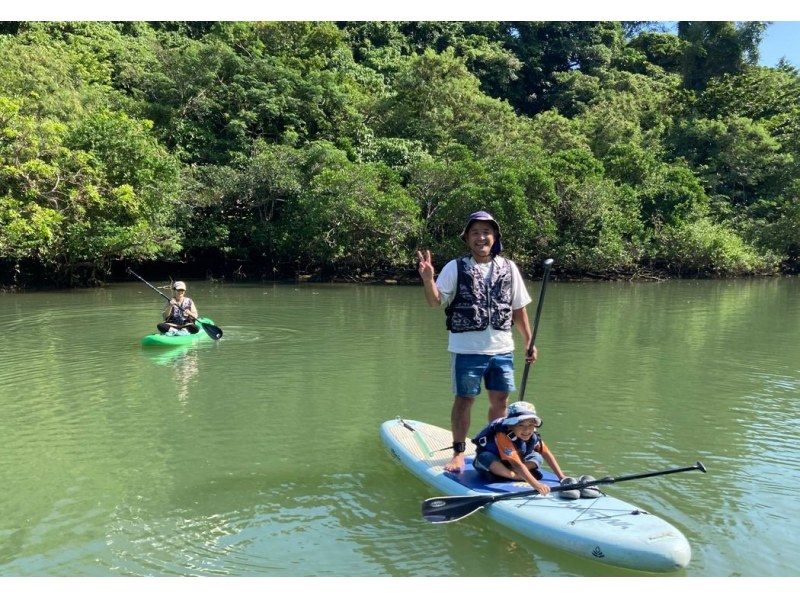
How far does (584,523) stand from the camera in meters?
4.29

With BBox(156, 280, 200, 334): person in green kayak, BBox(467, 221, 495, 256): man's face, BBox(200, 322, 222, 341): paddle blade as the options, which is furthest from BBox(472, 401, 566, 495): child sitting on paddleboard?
BBox(200, 322, 222, 341): paddle blade

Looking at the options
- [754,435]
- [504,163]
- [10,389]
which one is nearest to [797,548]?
[754,435]

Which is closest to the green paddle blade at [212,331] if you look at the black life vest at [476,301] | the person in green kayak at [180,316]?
the person in green kayak at [180,316]

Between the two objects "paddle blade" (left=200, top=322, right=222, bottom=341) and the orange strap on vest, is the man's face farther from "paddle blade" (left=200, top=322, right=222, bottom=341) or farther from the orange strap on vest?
"paddle blade" (left=200, top=322, right=222, bottom=341)

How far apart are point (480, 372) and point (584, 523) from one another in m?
1.30

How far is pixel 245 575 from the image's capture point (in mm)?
4125

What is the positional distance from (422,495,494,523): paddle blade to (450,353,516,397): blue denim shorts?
2.50 feet

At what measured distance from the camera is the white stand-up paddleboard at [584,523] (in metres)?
4.02

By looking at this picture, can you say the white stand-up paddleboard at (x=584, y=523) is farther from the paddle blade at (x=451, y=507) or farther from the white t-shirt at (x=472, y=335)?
the white t-shirt at (x=472, y=335)

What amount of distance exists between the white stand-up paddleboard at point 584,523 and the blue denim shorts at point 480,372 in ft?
1.98

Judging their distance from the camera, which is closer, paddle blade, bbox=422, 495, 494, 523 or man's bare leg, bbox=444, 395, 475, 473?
paddle blade, bbox=422, 495, 494, 523

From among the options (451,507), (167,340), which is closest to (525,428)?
(451,507)

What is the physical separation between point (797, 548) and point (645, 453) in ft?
6.57

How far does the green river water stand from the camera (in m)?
4.39
